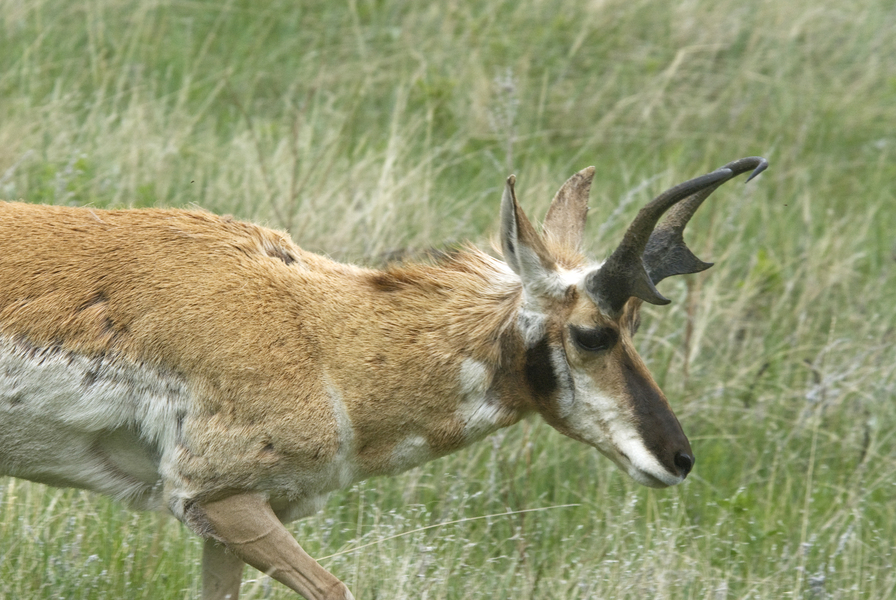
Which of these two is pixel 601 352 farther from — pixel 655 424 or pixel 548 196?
pixel 548 196

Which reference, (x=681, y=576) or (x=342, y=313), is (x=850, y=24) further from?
(x=342, y=313)

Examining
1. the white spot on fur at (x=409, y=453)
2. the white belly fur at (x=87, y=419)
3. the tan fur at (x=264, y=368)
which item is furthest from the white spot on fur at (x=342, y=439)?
the white belly fur at (x=87, y=419)

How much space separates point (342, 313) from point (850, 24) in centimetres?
884

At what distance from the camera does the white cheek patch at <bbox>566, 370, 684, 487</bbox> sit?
4.51 m

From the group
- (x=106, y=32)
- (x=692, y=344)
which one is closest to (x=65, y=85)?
(x=106, y=32)

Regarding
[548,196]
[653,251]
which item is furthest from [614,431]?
[548,196]

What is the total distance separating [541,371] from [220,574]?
1.52m

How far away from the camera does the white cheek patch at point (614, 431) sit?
4.51 meters

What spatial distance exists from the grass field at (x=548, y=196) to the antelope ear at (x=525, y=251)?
3.41 ft

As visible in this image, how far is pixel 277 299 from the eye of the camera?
178 inches

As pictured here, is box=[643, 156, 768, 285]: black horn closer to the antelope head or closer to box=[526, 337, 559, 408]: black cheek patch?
the antelope head

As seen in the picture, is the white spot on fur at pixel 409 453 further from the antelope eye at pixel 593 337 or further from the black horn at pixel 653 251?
the black horn at pixel 653 251

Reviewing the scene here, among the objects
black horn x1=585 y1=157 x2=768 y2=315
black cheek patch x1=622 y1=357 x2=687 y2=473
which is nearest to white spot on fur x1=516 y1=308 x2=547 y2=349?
black horn x1=585 y1=157 x2=768 y2=315

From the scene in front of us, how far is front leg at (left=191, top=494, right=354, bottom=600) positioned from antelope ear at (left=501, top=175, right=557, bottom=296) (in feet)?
4.29
